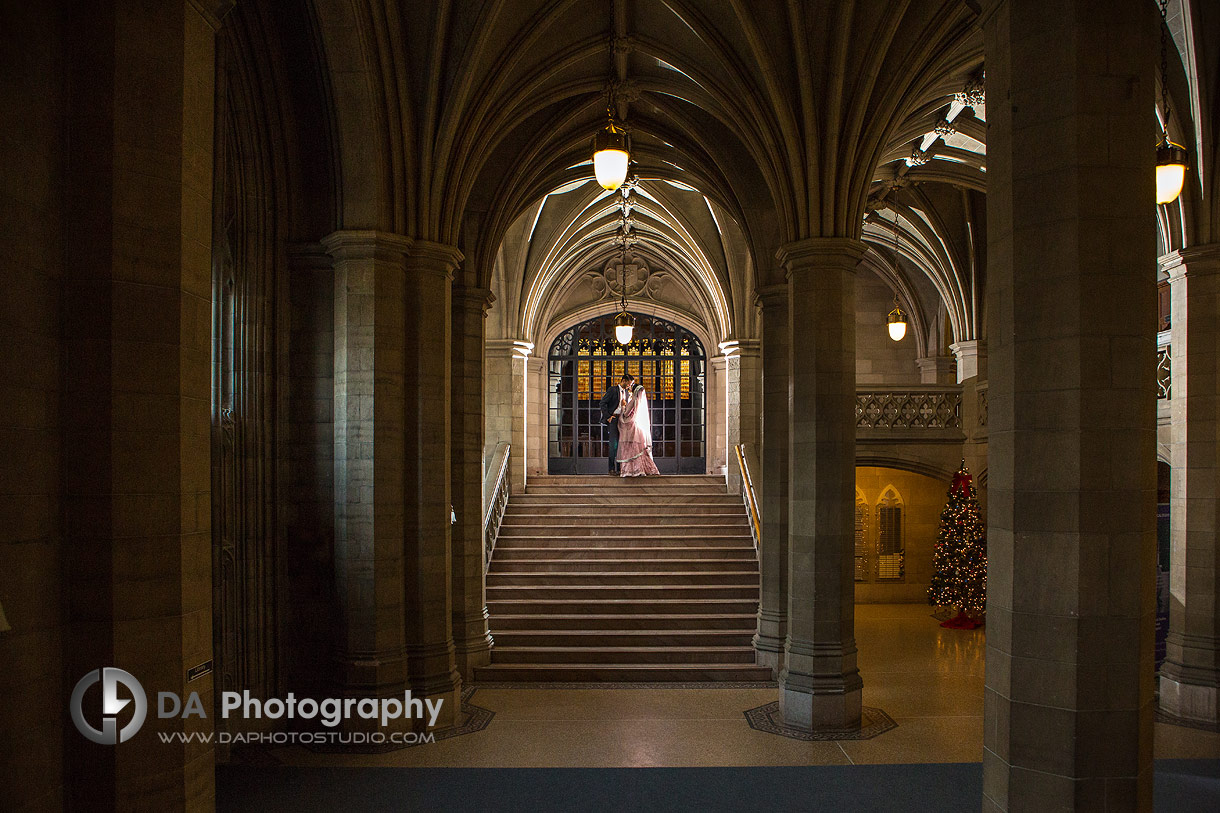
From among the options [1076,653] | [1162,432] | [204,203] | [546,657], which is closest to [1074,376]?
[1076,653]

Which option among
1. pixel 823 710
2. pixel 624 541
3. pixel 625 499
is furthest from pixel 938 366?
pixel 823 710

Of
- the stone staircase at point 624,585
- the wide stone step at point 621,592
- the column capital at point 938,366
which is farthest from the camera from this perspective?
the column capital at point 938,366

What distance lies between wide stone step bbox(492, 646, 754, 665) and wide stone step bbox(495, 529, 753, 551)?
11.2 ft

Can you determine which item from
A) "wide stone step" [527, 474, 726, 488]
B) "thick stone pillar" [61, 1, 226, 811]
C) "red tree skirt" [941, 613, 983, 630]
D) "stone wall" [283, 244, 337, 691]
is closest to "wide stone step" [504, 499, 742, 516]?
"wide stone step" [527, 474, 726, 488]

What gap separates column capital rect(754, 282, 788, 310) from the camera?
11.8m

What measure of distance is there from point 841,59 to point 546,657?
8465 mm

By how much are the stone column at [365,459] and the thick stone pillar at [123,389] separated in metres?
4.37

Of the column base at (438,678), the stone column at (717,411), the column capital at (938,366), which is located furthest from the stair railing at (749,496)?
the column base at (438,678)

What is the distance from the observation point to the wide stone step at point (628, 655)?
12.2 metres

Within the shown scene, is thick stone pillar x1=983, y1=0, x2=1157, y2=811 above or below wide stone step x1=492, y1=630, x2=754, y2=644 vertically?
above

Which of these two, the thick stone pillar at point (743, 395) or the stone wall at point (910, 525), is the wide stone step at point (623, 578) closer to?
the thick stone pillar at point (743, 395)

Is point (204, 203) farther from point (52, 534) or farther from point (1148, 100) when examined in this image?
point (1148, 100)

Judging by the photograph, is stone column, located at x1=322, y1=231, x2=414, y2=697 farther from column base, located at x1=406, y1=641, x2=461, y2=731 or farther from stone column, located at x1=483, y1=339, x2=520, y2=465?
stone column, located at x1=483, y1=339, x2=520, y2=465

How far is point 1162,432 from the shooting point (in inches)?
498
